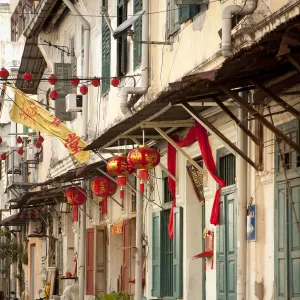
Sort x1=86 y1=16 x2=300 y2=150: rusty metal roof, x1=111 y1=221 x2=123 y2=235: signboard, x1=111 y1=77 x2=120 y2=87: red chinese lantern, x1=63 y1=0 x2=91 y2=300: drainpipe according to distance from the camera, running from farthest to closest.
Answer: x1=63 y1=0 x2=91 y2=300: drainpipe < x1=111 y1=221 x2=123 y2=235: signboard < x1=111 y1=77 x2=120 y2=87: red chinese lantern < x1=86 y1=16 x2=300 y2=150: rusty metal roof

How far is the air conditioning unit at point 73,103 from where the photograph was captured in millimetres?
24922

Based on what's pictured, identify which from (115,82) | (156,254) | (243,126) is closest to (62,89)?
(115,82)

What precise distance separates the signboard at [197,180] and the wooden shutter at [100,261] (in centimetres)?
731

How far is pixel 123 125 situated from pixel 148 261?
14.6ft

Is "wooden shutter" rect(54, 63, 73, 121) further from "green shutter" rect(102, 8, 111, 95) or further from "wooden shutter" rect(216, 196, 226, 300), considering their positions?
"wooden shutter" rect(216, 196, 226, 300)

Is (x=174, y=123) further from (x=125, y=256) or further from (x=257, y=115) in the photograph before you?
(x=125, y=256)

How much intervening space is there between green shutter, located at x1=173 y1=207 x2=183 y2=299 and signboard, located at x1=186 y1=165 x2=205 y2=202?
0.49m

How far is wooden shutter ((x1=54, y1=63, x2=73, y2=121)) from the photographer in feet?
87.7

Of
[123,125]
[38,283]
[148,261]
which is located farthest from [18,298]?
[123,125]

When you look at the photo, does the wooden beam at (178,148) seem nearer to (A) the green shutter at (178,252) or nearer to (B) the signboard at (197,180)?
(B) the signboard at (197,180)

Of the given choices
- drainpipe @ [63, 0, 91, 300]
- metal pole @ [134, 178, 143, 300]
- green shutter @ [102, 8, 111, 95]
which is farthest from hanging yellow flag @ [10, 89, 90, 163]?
metal pole @ [134, 178, 143, 300]

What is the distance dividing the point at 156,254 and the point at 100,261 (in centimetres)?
542

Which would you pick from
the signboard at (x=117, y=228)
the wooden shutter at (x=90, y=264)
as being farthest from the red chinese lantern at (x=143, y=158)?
the wooden shutter at (x=90, y=264)

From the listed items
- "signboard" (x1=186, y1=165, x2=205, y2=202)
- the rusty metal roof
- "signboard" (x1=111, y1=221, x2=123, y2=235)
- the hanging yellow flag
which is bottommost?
"signboard" (x1=111, y1=221, x2=123, y2=235)
